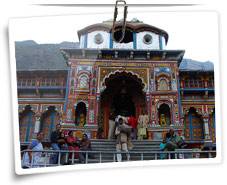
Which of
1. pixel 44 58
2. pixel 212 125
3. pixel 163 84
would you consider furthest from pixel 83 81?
pixel 212 125

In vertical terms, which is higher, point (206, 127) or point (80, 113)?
point (80, 113)

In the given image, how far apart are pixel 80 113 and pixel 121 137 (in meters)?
0.80

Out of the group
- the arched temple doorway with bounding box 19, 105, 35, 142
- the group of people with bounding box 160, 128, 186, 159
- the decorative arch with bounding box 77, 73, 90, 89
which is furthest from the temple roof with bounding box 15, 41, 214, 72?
the group of people with bounding box 160, 128, 186, 159

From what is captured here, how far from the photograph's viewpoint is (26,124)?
2.71m

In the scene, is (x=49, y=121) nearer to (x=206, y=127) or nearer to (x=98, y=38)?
(x=98, y=38)

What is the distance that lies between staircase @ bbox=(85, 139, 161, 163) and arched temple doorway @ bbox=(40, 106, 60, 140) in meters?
0.36

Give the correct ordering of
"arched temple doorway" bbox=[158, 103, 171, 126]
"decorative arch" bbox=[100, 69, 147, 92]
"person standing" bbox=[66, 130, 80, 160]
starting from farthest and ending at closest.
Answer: "decorative arch" bbox=[100, 69, 147, 92]
"arched temple doorway" bbox=[158, 103, 171, 126]
"person standing" bbox=[66, 130, 80, 160]

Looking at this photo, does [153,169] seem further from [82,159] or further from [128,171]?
[82,159]

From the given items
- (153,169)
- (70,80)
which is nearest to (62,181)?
(153,169)

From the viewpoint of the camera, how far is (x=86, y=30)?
107 inches

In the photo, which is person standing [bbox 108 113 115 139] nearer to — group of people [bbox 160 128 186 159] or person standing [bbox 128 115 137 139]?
person standing [bbox 128 115 137 139]

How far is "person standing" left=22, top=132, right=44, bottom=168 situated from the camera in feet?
7.50
